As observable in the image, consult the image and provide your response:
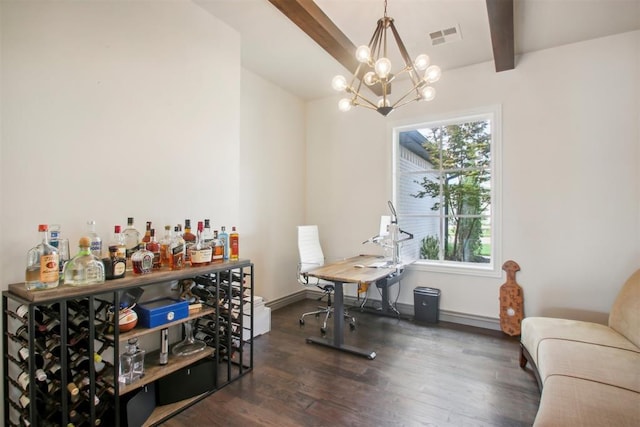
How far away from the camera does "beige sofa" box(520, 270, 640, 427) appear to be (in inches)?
Result: 56.3

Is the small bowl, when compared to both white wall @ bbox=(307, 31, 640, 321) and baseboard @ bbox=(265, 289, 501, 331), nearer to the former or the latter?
baseboard @ bbox=(265, 289, 501, 331)

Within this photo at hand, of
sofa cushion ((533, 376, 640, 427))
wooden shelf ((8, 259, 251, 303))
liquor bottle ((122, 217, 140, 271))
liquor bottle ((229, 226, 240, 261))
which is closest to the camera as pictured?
sofa cushion ((533, 376, 640, 427))

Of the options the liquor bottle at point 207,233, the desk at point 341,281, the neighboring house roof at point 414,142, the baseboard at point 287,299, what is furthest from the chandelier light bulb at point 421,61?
the baseboard at point 287,299

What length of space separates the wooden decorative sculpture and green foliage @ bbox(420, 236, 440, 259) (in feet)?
2.68

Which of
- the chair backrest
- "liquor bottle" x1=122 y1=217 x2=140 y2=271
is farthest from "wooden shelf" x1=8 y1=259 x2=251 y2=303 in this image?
the chair backrest

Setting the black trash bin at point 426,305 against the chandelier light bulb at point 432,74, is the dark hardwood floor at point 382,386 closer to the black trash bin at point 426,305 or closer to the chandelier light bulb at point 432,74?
the black trash bin at point 426,305

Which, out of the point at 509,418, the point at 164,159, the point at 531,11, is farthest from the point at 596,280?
the point at 164,159

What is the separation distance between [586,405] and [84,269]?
8.59ft

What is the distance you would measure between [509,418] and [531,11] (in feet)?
10.6

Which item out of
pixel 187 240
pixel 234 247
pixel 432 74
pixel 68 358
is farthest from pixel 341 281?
pixel 68 358

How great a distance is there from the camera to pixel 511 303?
3.45 m

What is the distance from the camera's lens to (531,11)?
277cm

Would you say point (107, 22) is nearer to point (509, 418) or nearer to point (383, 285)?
point (383, 285)

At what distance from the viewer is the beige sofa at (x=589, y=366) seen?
1.43m
